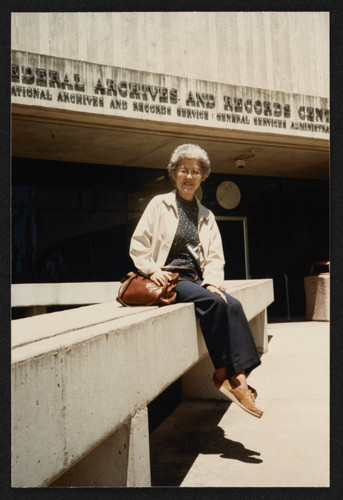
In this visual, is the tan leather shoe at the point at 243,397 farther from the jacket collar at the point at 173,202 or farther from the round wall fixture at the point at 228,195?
the round wall fixture at the point at 228,195

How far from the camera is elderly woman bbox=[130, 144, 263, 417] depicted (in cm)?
310

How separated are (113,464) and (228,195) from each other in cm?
911

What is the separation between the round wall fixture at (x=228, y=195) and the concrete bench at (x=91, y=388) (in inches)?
314

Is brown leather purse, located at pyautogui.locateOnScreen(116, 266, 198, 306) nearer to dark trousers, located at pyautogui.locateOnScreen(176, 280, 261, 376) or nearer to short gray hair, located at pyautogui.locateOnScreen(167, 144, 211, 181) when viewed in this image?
dark trousers, located at pyautogui.locateOnScreen(176, 280, 261, 376)

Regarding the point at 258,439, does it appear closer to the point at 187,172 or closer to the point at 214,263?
the point at 214,263

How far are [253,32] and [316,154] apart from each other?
2729mm

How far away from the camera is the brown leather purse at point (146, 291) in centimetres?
319

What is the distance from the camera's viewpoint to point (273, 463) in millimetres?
3082

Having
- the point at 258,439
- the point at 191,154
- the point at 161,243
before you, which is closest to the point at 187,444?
the point at 258,439

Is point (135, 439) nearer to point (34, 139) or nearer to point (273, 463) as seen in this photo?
point (273, 463)

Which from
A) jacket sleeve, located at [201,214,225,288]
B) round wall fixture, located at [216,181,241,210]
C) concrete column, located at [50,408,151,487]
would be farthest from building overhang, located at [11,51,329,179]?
concrete column, located at [50,408,151,487]

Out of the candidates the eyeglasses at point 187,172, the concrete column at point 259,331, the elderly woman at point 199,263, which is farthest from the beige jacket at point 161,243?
the concrete column at point 259,331

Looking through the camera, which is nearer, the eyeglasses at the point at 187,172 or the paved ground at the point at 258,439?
the paved ground at the point at 258,439

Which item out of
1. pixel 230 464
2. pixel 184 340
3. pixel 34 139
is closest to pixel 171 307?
pixel 184 340
